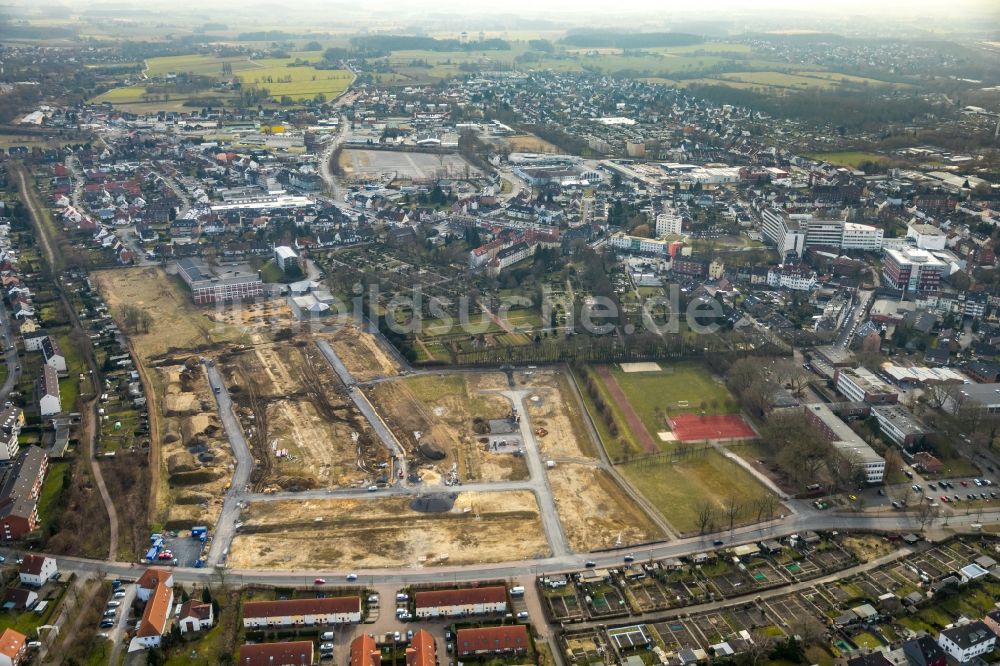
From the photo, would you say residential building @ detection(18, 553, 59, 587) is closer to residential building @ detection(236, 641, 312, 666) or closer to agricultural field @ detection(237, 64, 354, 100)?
residential building @ detection(236, 641, 312, 666)

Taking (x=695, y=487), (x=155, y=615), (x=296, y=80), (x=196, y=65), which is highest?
(x=196, y=65)

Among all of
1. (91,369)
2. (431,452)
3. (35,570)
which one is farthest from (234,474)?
(91,369)

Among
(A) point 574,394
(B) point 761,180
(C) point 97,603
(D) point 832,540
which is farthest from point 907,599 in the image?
(B) point 761,180

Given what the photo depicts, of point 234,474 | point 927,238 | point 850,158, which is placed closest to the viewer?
point 234,474

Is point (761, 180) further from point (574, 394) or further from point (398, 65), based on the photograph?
point (398, 65)

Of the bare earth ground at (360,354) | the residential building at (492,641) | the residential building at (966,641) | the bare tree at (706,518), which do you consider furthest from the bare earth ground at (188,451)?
the residential building at (966,641)

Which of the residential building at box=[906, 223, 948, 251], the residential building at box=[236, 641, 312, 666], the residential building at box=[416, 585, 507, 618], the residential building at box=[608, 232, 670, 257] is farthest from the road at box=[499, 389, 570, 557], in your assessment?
the residential building at box=[906, 223, 948, 251]

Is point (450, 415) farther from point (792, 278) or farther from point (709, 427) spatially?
point (792, 278)
